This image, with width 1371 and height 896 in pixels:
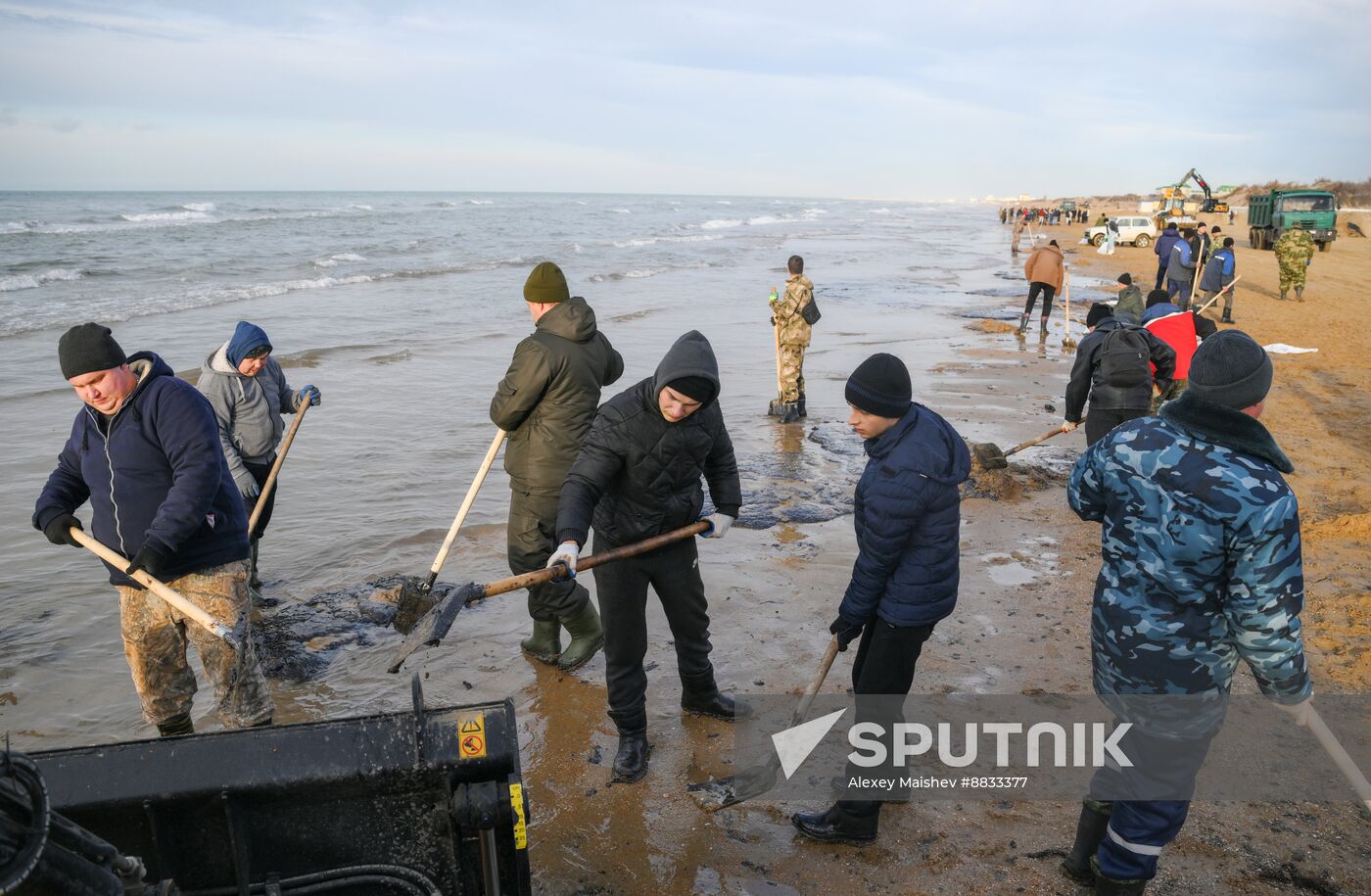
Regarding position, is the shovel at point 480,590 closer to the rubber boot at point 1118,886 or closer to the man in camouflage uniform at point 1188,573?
the man in camouflage uniform at point 1188,573

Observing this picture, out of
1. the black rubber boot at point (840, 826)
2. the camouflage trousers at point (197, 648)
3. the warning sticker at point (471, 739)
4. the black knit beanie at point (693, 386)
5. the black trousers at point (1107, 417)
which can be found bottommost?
the black rubber boot at point (840, 826)

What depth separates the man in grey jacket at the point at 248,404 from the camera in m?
5.08

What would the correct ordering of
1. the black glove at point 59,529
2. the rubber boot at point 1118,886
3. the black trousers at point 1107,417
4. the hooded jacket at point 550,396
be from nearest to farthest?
1. the rubber boot at point 1118,886
2. the black glove at point 59,529
3. the hooded jacket at point 550,396
4. the black trousers at point 1107,417

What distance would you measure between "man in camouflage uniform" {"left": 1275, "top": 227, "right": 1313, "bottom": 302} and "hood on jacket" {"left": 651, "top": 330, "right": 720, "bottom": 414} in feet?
63.0

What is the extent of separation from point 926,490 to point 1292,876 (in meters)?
1.88

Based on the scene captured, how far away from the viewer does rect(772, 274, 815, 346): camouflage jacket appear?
9.34 metres

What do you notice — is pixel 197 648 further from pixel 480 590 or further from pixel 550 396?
pixel 550 396

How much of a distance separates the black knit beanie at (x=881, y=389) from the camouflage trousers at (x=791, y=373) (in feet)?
20.7

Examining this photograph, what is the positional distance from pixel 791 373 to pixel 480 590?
6796 millimetres

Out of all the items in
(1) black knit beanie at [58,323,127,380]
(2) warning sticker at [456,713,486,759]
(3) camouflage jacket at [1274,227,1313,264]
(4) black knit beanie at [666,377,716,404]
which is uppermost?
(3) camouflage jacket at [1274,227,1313,264]

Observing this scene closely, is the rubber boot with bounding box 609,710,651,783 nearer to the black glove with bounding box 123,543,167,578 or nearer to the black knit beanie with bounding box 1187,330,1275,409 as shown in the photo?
the black glove with bounding box 123,543,167,578

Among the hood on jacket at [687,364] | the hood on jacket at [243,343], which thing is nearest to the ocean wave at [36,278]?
the hood on jacket at [243,343]

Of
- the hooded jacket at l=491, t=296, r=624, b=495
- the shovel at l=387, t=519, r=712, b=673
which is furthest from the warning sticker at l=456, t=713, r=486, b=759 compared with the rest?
the hooded jacket at l=491, t=296, r=624, b=495

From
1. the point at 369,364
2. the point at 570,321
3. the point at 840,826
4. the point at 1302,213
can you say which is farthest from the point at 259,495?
the point at 1302,213
